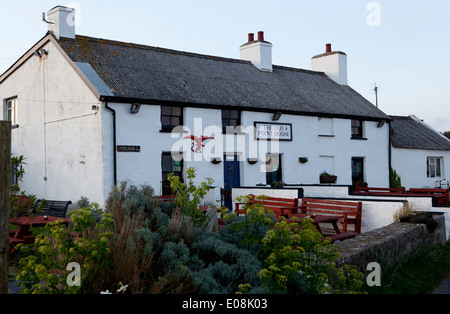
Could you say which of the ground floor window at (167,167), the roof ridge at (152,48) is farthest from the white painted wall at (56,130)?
the ground floor window at (167,167)

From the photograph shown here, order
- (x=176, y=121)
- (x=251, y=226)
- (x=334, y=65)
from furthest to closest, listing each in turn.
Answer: (x=334, y=65) < (x=176, y=121) < (x=251, y=226)

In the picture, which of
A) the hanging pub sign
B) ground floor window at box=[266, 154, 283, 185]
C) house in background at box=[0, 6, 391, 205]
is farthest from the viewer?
ground floor window at box=[266, 154, 283, 185]

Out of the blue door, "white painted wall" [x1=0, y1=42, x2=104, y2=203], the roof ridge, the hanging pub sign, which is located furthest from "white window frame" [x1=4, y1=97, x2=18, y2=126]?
the hanging pub sign

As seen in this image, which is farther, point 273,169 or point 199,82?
point 273,169

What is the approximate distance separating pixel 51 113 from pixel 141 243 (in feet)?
49.6

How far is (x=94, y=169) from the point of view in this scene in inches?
655

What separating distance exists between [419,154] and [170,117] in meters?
17.4

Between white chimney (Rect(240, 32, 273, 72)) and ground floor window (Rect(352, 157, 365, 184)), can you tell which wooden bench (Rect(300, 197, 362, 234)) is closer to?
ground floor window (Rect(352, 157, 365, 184))

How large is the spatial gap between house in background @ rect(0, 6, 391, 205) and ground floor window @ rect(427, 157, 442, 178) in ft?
23.2

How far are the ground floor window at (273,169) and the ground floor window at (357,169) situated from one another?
527cm

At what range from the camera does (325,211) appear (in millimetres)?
12445

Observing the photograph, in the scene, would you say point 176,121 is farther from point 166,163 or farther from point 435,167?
point 435,167

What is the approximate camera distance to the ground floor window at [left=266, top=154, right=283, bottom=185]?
20.7m

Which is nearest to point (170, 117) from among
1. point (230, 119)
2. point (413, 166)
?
point (230, 119)
